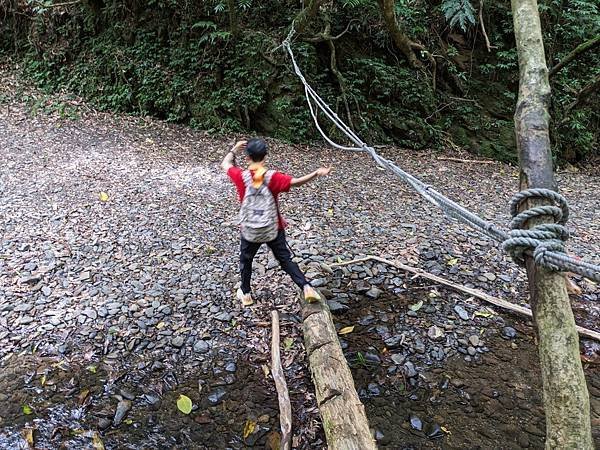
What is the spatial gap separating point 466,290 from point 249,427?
2471mm

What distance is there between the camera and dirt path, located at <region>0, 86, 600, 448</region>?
3.12 metres

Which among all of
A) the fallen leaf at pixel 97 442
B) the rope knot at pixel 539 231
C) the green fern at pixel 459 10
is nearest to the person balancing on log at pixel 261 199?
the rope knot at pixel 539 231

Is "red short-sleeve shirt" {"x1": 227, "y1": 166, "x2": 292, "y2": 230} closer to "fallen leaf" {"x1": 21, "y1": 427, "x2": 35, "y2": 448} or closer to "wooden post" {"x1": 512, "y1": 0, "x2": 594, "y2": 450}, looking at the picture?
"wooden post" {"x1": 512, "y1": 0, "x2": 594, "y2": 450}

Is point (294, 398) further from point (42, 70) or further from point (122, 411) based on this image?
point (42, 70)

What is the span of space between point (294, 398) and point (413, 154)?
629 centimetres

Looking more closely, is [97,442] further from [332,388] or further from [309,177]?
[309,177]

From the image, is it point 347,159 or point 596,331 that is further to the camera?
point 347,159

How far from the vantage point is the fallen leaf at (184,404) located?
317 cm

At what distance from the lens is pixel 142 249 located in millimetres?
4805

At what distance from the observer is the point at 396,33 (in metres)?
8.34

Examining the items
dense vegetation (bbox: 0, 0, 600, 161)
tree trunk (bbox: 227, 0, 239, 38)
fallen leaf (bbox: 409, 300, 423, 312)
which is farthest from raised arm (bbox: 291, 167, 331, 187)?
tree trunk (bbox: 227, 0, 239, 38)

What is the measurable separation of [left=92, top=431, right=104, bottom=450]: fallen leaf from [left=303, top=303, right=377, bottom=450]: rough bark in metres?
1.44

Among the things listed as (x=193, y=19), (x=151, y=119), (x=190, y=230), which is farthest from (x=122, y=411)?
(x=193, y=19)

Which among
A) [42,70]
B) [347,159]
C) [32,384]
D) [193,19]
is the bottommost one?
[32,384]
